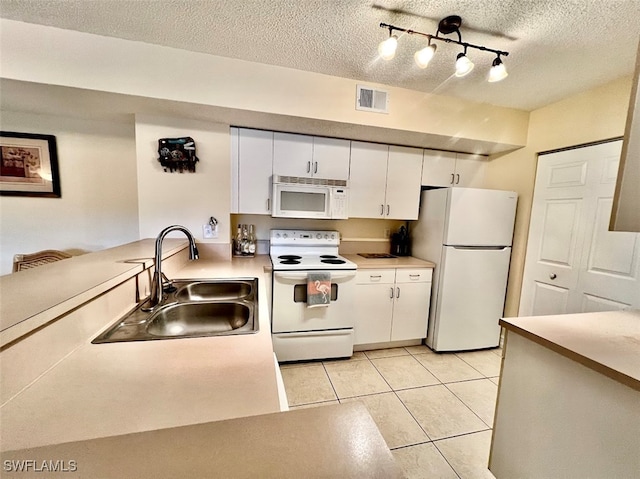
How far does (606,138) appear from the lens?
1.94m

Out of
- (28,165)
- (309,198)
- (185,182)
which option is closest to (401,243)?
(309,198)

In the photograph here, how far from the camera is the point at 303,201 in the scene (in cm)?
243

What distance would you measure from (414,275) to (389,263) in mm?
270

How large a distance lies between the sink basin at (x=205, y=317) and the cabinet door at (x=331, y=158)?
61.2 inches

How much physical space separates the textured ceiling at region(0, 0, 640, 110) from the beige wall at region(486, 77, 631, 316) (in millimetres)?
146

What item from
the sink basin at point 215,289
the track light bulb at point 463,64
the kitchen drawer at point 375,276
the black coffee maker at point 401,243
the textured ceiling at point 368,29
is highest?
the textured ceiling at point 368,29

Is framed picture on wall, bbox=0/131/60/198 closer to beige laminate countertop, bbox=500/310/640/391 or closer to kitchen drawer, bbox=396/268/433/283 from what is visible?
kitchen drawer, bbox=396/268/433/283

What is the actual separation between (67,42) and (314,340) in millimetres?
2700

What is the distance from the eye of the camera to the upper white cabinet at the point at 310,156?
2378mm

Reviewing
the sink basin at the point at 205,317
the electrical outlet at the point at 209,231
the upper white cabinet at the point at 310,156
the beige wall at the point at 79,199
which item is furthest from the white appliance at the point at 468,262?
the beige wall at the point at 79,199

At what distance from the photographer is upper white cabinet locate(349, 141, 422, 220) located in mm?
2588

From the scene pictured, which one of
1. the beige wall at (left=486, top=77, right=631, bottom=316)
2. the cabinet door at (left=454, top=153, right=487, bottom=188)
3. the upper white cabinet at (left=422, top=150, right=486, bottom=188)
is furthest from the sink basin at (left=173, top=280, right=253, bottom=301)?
the beige wall at (left=486, top=77, right=631, bottom=316)

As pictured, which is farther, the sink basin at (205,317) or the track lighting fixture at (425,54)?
the track lighting fixture at (425,54)

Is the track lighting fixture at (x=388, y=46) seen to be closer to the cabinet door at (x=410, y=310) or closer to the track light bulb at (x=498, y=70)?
the track light bulb at (x=498, y=70)
